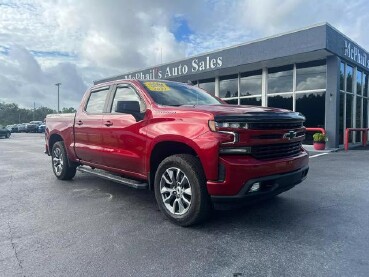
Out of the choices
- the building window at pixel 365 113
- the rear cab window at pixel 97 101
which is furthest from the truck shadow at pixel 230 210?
the building window at pixel 365 113

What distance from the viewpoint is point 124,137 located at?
461 centimetres

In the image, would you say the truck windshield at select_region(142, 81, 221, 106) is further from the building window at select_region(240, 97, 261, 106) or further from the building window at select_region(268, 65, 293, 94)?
the building window at select_region(240, 97, 261, 106)

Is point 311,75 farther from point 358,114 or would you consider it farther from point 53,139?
point 53,139

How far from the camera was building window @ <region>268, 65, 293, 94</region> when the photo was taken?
49.6 feet

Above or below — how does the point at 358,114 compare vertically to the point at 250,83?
below

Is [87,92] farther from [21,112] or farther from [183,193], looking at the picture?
[21,112]

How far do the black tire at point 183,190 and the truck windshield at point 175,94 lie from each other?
1012 millimetres

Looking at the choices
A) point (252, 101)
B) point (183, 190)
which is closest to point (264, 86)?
point (252, 101)

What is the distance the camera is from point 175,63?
19094 millimetres

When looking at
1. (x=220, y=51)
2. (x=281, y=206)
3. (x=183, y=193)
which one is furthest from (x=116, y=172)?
(x=220, y=51)

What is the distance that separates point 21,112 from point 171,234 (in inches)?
3972

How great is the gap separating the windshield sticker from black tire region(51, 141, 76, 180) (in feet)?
8.83

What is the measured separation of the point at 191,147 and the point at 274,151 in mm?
1018

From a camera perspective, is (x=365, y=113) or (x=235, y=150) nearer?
(x=235, y=150)
